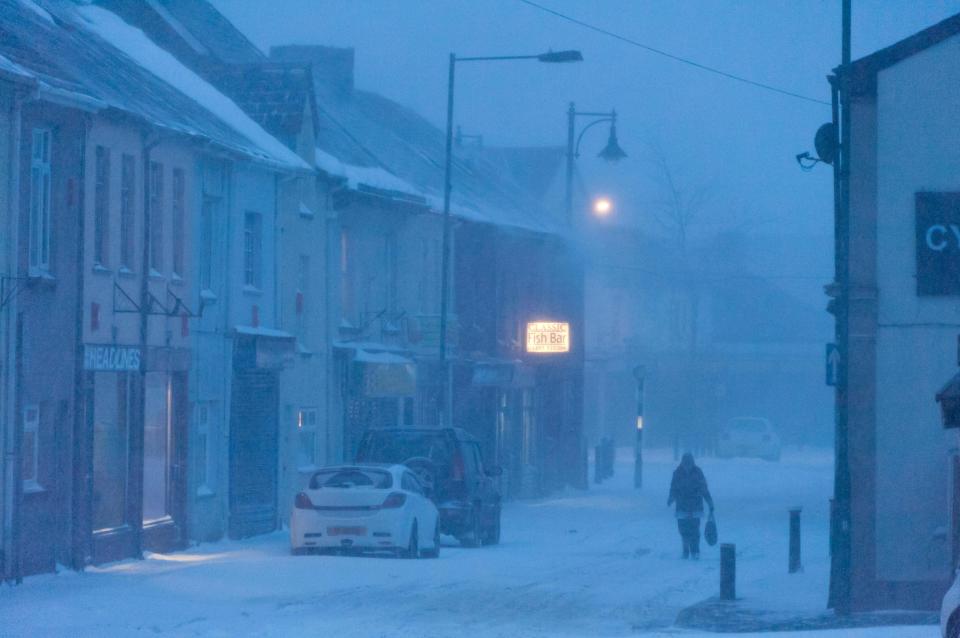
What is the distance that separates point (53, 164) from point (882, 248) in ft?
34.3

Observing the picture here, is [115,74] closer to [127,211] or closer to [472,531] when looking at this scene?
[127,211]

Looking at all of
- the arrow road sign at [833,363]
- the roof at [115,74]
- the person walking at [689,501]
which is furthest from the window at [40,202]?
the person walking at [689,501]

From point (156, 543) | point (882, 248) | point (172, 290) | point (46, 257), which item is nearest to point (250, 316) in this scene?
point (172, 290)

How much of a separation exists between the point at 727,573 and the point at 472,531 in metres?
7.92

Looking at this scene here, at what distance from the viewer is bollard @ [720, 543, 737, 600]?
18.7 m

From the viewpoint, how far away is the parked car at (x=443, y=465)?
25.9 metres

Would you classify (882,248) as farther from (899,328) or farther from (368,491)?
(368,491)

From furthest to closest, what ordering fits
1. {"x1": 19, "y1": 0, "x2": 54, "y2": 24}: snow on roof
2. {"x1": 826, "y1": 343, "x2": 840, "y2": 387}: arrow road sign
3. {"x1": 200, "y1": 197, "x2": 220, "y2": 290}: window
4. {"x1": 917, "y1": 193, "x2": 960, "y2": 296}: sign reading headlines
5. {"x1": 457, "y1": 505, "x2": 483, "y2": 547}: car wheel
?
{"x1": 457, "y1": 505, "x2": 483, "y2": 547}: car wheel, {"x1": 200, "y1": 197, "x2": 220, "y2": 290}: window, {"x1": 19, "y1": 0, "x2": 54, "y2": 24}: snow on roof, {"x1": 826, "y1": 343, "x2": 840, "y2": 387}: arrow road sign, {"x1": 917, "y1": 193, "x2": 960, "y2": 296}: sign reading headlines

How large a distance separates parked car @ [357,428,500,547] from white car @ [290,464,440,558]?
3019 mm

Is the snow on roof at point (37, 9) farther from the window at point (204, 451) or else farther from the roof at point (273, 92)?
the roof at point (273, 92)

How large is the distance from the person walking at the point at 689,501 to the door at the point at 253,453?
23.4 ft

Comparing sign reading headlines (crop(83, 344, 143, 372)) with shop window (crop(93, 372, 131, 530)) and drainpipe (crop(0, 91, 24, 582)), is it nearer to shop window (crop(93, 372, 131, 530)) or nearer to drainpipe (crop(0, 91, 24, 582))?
shop window (crop(93, 372, 131, 530))

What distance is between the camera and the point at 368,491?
22.3m

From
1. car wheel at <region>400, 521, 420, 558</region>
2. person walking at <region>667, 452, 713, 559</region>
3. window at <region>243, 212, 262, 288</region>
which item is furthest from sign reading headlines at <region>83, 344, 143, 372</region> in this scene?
person walking at <region>667, 452, 713, 559</region>
